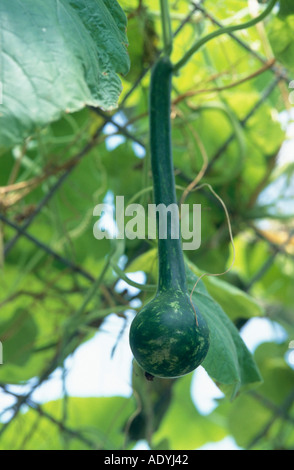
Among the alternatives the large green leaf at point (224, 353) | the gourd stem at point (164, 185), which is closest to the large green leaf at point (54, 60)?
the gourd stem at point (164, 185)

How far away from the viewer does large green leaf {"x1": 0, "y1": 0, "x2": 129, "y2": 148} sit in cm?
31

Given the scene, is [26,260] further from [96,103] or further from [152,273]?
[96,103]

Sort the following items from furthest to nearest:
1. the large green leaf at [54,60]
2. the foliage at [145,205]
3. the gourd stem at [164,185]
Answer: the foliage at [145,205]
the gourd stem at [164,185]
the large green leaf at [54,60]

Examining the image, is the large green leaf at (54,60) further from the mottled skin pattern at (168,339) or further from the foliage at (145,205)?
the foliage at (145,205)

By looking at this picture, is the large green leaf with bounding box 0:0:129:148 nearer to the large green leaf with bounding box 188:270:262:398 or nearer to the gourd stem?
the gourd stem

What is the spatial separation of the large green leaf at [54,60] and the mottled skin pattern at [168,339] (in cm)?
15

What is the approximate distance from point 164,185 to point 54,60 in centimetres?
14

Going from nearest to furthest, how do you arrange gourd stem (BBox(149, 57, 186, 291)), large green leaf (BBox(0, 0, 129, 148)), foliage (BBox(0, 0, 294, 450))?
large green leaf (BBox(0, 0, 129, 148))
gourd stem (BBox(149, 57, 186, 291))
foliage (BBox(0, 0, 294, 450))

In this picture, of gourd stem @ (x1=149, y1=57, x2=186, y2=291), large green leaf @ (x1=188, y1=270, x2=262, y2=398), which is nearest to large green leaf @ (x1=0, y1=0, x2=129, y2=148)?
gourd stem @ (x1=149, y1=57, x2=186, y2=291)

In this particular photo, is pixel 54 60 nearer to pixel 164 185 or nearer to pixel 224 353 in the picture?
pixel 164 185

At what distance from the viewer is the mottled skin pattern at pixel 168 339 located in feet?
1.32

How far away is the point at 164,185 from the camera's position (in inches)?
18.1

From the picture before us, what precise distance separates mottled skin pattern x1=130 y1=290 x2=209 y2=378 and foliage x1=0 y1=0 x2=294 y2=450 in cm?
28
